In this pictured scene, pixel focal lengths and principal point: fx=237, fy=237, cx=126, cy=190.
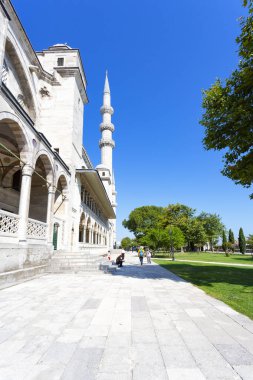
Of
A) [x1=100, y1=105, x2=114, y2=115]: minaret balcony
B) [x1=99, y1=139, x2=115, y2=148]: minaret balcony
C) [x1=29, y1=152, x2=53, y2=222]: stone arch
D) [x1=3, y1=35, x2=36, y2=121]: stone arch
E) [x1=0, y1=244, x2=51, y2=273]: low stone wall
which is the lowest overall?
[x1=0, y1=244, x2=51, y2=273]: low stone wall

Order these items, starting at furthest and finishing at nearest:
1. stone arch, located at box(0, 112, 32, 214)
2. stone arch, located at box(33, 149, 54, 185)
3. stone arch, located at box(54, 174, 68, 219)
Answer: stone arch, located at box(54, 174, 68, 219) < stone arch, located at box(33, 149, 54, 185) < stone arch, located at box(0, 112, 32, 214)

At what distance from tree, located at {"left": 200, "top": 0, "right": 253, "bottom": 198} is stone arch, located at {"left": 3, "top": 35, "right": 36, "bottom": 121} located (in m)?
11.6

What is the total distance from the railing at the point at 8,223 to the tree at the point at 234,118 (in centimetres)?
970

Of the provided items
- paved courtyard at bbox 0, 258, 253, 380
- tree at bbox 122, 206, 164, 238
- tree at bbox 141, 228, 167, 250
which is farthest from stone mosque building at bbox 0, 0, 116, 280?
tree at bbox 122, 206, 164, 238

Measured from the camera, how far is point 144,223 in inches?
2918

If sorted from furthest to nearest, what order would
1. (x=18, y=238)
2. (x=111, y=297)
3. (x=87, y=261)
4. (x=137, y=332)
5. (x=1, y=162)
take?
(x=1, y=162) < (x=87, y=261) < (x=18, y=238) < (x=111, y=297) < (x=137, y=332)

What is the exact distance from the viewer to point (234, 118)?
10312 millimetres

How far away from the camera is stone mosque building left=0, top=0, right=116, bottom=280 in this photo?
414 inches

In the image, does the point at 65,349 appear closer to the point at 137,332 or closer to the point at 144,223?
the point at 137,332

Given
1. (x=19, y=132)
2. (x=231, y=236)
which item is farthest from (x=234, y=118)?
(x=231, y=236)

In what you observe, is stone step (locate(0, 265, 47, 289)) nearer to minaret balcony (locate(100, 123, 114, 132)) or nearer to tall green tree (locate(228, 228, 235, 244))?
minaret balcony (locate(100, 123, 114, 132))

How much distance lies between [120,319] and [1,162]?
14.4m

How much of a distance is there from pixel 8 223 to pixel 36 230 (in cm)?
309

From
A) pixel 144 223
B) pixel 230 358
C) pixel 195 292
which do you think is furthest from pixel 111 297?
pixel 144 223
